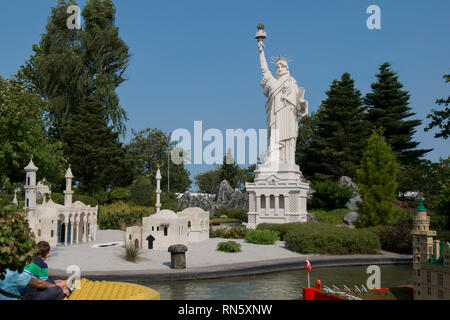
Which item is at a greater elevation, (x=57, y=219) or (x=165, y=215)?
(x=165, y=215)

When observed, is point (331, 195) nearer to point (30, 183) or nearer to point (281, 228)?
point (281, 228)

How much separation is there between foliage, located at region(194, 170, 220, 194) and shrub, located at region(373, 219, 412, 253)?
5268cm

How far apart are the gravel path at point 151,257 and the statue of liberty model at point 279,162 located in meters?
7.05

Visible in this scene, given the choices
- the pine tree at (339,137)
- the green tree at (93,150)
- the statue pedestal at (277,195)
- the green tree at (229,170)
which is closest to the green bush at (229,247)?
the statue pedestal at (277,195)

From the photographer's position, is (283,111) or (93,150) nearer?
(283,111)

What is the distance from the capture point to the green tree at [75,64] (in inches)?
A: 1676

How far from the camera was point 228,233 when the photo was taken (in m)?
26.2

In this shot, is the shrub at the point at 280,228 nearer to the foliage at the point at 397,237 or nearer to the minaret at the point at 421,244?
the foliage at the point at 397,237

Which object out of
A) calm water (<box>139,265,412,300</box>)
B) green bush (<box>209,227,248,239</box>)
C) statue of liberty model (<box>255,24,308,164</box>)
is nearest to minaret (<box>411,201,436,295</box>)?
calm water (<box>139,265,412,300</box>)

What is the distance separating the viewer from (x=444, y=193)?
19453 mm

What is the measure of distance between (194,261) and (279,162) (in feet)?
50.4

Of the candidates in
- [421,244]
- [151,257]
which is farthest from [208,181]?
[421,244]
